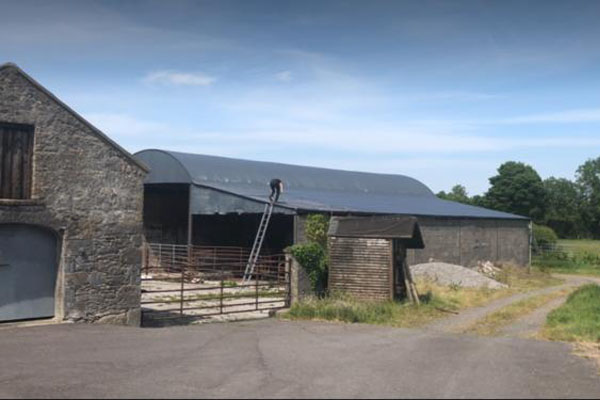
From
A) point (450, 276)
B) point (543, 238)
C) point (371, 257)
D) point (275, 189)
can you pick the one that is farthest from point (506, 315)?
point (543, 238)

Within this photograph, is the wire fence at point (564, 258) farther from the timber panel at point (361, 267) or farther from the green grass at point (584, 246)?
the timber panel at point (361, 267)

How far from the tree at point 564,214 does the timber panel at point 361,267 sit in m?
60.2

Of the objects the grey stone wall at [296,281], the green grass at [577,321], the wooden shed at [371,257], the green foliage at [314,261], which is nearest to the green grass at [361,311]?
the grey stone wall at [296,281]

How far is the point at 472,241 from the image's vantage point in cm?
3350

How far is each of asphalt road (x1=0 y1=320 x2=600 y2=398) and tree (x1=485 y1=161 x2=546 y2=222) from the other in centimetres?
6226

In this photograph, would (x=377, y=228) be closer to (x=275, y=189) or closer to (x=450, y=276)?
(x=275, y=189)

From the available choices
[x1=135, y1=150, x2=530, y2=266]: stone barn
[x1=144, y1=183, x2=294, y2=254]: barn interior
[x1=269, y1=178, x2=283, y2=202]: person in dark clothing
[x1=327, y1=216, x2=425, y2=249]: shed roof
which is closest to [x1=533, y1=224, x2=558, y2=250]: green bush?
[x1=135, y1=150, x2=530, y2=266]: stone barn

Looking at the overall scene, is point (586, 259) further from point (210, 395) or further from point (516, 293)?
point (210, 395)

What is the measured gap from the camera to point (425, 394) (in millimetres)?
8047

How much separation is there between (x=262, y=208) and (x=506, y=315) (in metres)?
11.4

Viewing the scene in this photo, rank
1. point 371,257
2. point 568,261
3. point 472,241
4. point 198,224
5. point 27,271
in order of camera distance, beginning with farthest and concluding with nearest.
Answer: point 568,261, point 472,241, point 198,224, point 371,257, point 27,271

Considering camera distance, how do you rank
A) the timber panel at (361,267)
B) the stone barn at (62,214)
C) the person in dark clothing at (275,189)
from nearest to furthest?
the stone barn at (62,214) → the timber panel at (361,267) → the person in dark clothing at (275,189)

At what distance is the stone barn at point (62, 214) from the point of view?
13.2 meters

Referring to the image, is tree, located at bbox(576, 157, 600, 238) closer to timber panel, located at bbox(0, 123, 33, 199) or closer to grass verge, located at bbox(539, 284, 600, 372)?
grass verge, located at bbox(539, 284, 600, 372)
